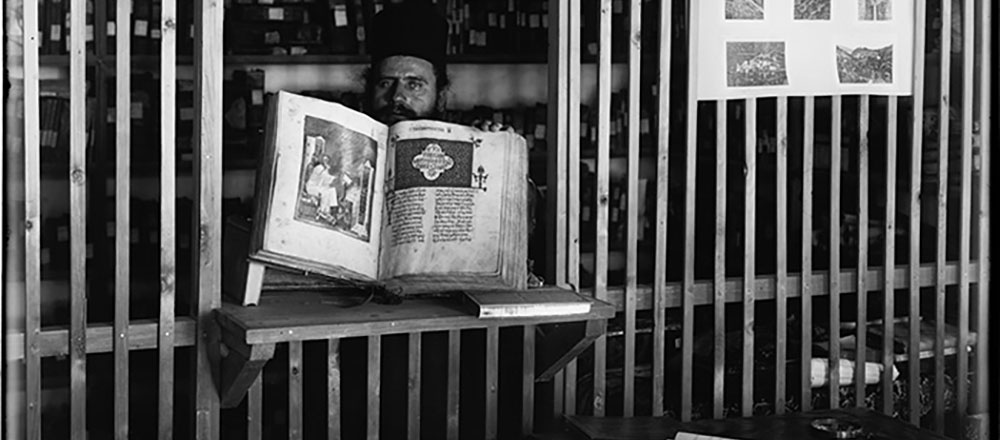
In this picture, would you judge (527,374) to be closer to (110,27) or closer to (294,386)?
(294,386)

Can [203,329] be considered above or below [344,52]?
below

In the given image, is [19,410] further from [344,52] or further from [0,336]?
[344,52]

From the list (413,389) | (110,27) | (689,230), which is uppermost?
(110,27)

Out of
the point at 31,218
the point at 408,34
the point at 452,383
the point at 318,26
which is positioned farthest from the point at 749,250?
the point at 318,26

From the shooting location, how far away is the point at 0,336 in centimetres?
244

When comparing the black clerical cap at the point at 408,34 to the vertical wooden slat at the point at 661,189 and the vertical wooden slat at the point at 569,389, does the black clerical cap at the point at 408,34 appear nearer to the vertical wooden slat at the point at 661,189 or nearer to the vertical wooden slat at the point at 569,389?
the vertical wooden slat at the point at 661,189

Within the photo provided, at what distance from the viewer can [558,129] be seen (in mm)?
2928

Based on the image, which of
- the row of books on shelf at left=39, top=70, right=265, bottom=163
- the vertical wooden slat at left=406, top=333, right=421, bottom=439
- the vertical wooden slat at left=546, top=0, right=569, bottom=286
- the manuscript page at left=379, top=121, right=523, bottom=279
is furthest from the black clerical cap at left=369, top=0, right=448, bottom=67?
the row of books on shelf at left=39, top=70, right=265, bottom=163

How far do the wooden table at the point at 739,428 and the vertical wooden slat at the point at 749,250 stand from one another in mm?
162

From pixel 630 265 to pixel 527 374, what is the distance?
0.36 meters

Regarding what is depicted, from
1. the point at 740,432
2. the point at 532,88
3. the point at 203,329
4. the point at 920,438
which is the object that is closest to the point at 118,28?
the point at 203,329

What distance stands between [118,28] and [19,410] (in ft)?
2.57

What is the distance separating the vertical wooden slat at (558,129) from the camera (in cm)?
291

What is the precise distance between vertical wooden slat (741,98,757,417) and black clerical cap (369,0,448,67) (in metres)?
0.96
